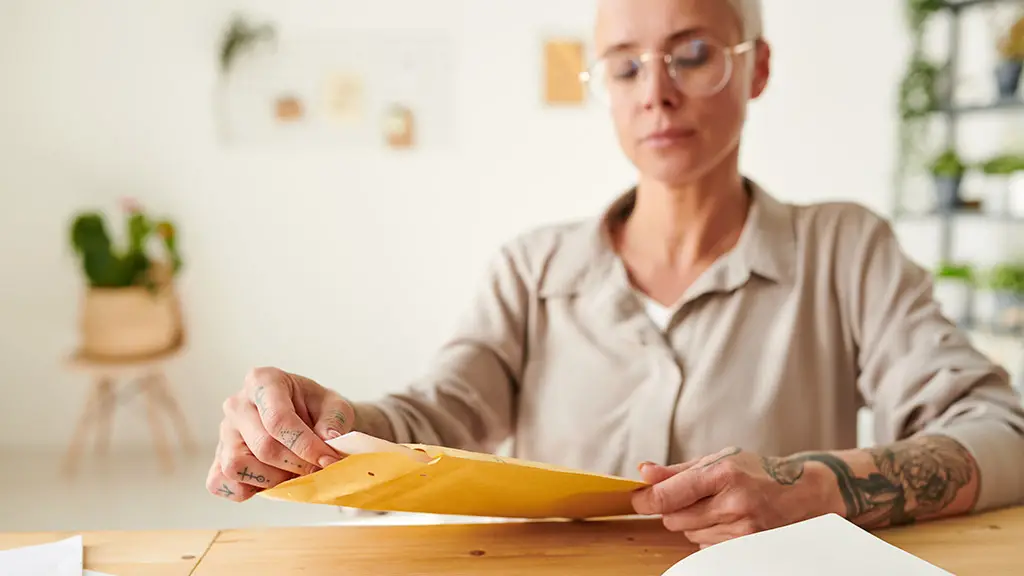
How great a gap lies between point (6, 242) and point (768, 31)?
3.91m

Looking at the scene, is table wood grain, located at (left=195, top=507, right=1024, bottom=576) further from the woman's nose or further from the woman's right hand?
the woman's nose

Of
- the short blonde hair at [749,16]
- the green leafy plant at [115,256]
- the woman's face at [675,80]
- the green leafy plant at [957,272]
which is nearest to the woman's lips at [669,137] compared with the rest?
the woman's face at [675,80]

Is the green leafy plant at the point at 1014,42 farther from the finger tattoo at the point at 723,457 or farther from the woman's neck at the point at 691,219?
the finger tattoo at the point at 723,457

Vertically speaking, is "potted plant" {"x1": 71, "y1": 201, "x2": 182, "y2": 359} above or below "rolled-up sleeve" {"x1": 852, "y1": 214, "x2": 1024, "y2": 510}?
below

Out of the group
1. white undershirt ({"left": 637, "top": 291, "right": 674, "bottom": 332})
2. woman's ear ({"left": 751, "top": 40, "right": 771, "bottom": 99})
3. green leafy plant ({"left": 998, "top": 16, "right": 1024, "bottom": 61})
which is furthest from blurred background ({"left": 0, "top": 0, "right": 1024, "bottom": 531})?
white undershirt ({"left": 637, "top": 291, "right": 674, "bottom": 332})

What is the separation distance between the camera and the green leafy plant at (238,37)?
4316mm

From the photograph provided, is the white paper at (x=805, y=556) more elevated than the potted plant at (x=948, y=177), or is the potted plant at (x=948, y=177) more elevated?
the potted plant at (x=948, y=177)

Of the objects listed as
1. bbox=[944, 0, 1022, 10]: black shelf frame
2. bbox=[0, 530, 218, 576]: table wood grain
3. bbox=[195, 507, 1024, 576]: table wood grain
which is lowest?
bbox=[195, 507, 1024, 576]: table wood grain

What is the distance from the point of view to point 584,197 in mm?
4582

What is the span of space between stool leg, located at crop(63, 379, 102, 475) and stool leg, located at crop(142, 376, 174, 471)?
21 cm

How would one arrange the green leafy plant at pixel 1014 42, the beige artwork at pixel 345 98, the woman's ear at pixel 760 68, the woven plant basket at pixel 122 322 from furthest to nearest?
the beige artwork at pixel 345 98 < the woven plant basket at pixel 122 322 < the green leafy plant at pixel 1014 42 < the woman's ear at pixel 760 68

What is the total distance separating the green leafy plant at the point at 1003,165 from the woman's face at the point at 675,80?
101 inches

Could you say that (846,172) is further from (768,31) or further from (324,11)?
(324,11)

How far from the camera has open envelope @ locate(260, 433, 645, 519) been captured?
755 mm
